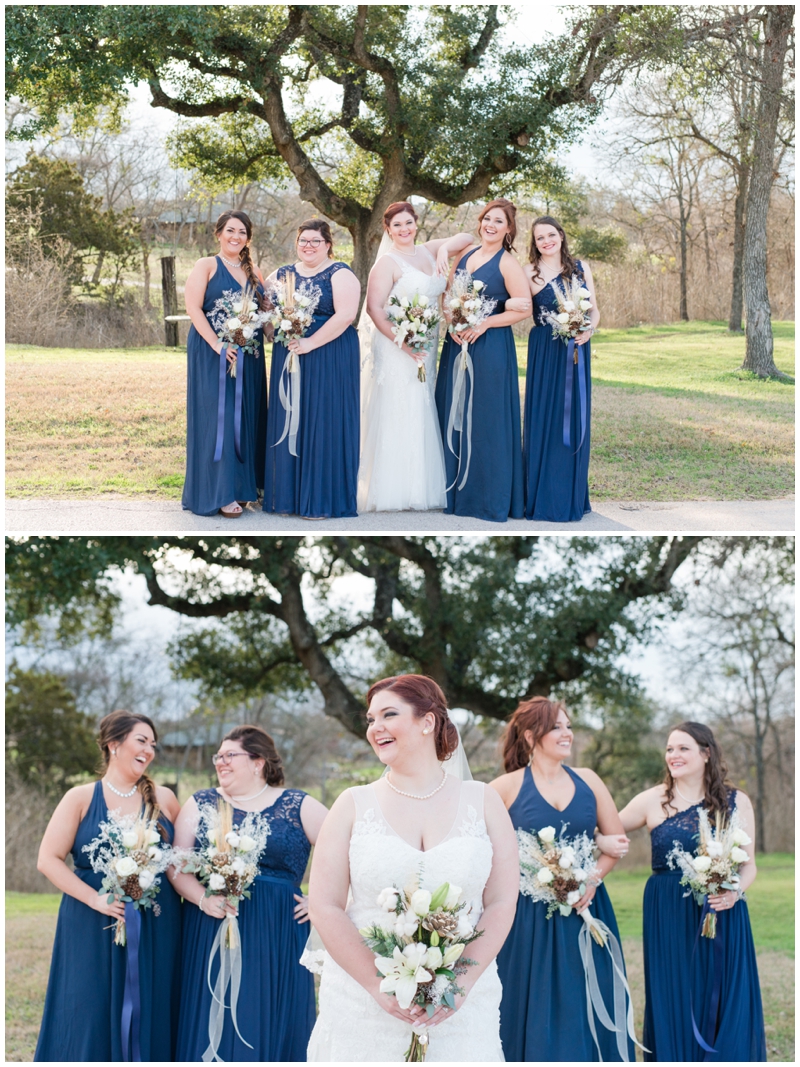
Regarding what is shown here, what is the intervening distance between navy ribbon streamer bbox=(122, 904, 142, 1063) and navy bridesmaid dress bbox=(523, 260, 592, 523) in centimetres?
431

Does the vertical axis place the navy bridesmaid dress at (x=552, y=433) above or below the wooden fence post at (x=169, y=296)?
below

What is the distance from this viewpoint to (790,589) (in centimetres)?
1583

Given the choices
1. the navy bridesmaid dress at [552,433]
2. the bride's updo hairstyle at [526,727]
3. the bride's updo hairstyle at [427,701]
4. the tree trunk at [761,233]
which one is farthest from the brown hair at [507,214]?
the tree trunk at [761,233]

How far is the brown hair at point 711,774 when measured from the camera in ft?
18.6

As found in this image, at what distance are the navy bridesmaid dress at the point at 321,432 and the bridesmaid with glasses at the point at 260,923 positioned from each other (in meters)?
2.74

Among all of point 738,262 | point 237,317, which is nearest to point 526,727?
point 237,317

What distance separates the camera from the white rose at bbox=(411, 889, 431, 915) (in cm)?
343

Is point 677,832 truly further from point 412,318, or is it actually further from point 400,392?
point 412,318

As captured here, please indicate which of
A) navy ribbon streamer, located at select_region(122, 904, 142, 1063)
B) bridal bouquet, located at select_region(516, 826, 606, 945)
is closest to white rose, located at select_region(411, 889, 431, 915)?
bridal bouquet, located at select_region(516, 826, 606, 945)

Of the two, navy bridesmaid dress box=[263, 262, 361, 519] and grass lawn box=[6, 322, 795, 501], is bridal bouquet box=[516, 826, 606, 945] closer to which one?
navy bridesmaid dress box=[263, 262, 361, 519]

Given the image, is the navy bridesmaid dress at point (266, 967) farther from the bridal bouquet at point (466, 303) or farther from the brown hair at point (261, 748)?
the bridal bouquet at point (466, 303)

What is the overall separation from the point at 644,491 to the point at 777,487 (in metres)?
1.46

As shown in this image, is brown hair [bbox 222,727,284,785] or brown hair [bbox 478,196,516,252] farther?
brown hair [bbox 478,196,516,252]

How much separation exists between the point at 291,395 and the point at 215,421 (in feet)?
1.92
